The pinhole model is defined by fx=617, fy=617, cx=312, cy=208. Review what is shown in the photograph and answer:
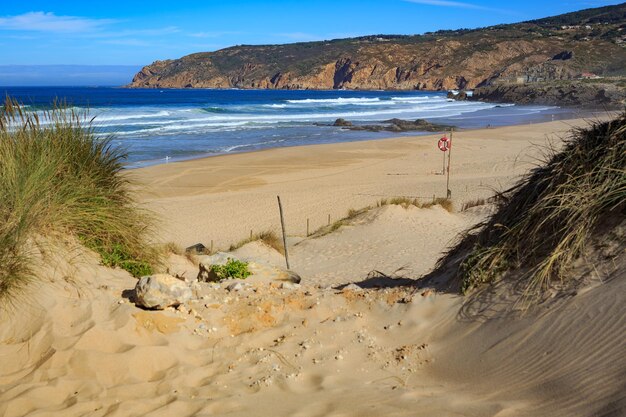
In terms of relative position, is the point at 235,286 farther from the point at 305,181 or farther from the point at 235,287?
the point at 305,181

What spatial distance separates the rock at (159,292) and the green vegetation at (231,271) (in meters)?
1.20

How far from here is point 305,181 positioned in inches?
907

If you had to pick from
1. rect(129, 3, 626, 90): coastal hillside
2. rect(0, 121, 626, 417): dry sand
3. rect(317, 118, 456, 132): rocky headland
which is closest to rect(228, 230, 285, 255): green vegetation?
rect(0, 121, 626, 417): dry sand

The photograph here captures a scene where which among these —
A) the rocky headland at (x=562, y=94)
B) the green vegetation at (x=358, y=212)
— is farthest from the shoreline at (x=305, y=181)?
the rocky headland at (x=562, y=94)

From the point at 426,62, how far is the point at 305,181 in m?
115

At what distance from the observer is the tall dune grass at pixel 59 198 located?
16.5 ft

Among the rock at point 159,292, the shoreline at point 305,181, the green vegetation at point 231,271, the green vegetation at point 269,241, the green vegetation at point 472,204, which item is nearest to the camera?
the rock at point 159,292

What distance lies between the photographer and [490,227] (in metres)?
5.61

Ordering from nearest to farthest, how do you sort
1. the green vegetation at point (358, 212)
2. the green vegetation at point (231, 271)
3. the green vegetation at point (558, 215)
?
1. the green vegetation at point (558, 215)
2. the green vegetation at point (231, 271)
3. the green vegetation at point (358, 212)

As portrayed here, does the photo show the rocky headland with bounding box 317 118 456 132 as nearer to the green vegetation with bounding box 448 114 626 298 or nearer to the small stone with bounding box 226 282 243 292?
the green vegetation with bounding box 448 114 626 298

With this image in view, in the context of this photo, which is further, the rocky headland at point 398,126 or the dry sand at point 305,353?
the rocky headland at point 398,126

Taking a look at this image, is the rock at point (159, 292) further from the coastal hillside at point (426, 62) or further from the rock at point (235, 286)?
the coastal hillside at point (426, 62)

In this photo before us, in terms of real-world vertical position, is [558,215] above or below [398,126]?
above

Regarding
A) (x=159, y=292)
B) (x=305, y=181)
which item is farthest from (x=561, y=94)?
(x=159, y=292)
